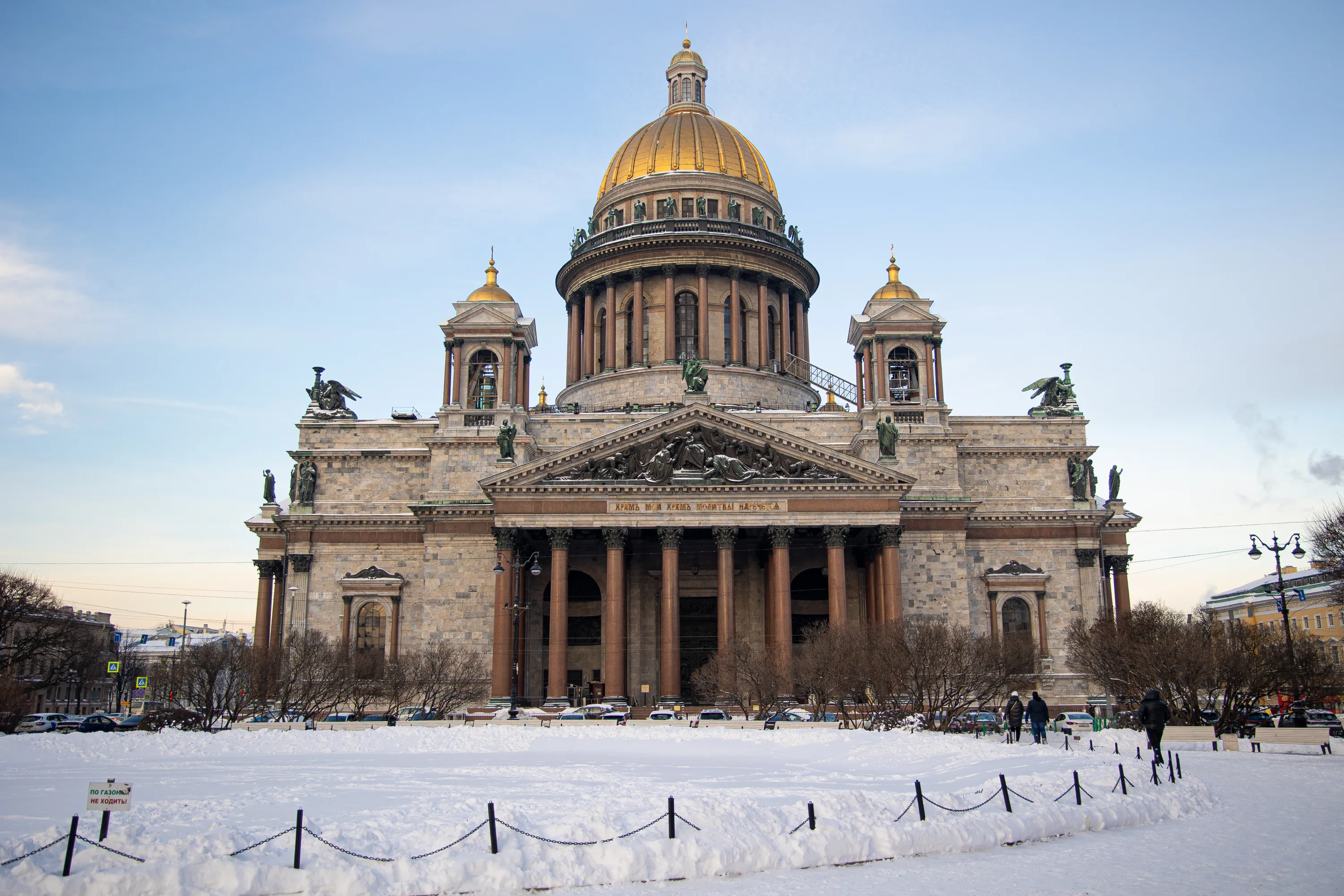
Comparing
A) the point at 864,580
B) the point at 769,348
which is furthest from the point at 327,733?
the point at 769,348

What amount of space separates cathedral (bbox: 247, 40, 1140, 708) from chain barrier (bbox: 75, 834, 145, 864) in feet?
107

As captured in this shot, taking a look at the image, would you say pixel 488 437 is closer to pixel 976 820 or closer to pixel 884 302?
pixel 884 302

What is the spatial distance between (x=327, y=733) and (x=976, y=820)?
2393cm

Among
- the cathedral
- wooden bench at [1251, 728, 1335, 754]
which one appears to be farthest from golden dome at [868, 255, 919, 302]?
wooden bench at [1251, 728, 1335, 754]

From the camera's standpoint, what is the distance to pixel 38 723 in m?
53.7

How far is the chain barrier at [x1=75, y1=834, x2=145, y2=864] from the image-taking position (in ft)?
42.7

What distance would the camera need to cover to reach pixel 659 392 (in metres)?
64.4

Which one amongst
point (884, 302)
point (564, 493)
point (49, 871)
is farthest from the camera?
point (884, 302)

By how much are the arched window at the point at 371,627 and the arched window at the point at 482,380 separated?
35.6ft

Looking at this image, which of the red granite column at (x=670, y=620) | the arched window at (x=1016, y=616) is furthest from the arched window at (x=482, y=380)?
the arched window at (x=1016, y=616)

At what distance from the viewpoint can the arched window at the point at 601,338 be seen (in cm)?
6862

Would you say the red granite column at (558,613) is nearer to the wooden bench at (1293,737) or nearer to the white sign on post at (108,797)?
the wooden bench at (1293,737)

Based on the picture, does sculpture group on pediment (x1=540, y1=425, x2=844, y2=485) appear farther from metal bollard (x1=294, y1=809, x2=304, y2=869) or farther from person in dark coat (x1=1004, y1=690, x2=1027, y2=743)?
metal bollard (x1=294, y1=809, x2=304, y2=869)

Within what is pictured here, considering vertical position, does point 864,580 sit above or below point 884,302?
below
